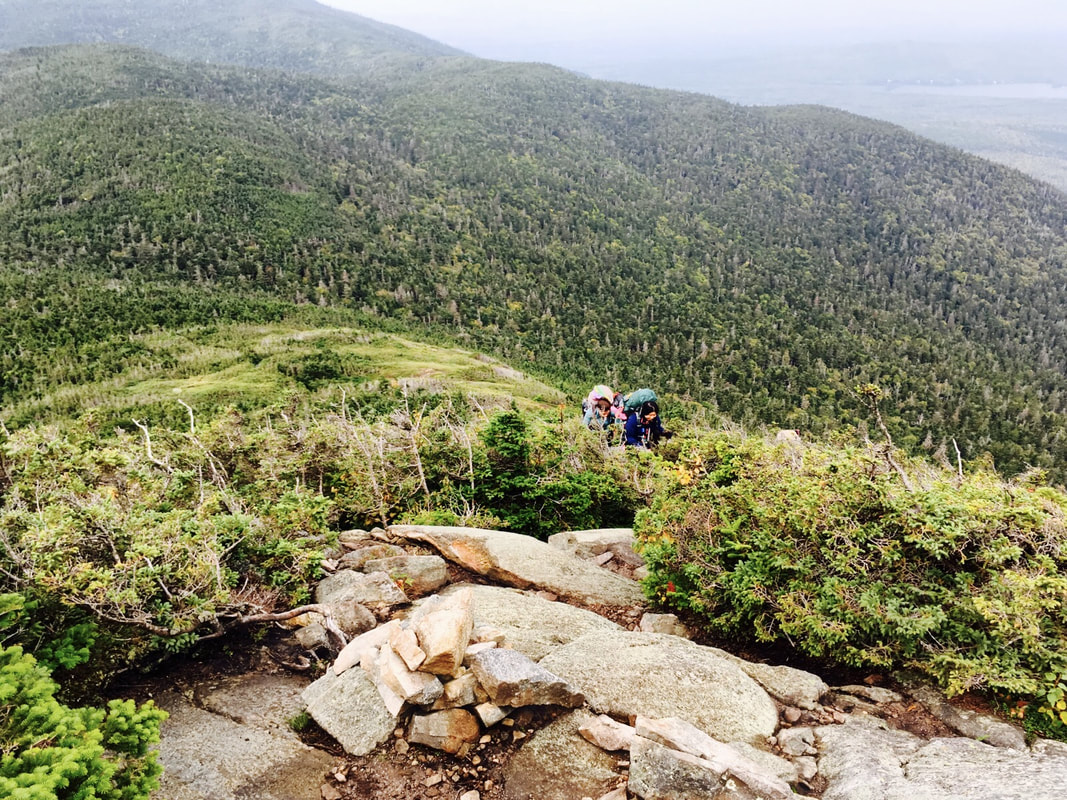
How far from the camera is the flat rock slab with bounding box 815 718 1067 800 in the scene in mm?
5406

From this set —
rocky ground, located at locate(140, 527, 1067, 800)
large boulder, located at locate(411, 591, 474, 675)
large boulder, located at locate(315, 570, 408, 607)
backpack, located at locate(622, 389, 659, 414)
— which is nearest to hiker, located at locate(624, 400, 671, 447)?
backpack, located at locate(622, 389, 659, 414)

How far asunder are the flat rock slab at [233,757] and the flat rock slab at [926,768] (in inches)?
217

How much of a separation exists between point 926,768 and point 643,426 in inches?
482

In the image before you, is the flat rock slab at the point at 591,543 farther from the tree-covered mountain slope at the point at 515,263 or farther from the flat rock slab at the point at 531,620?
the tree-covered mountain slope at the point at 515,263

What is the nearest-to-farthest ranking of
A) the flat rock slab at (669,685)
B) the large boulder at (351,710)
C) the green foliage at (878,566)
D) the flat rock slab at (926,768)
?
the flat rock slab at (926,768) < the green foliage at (878,566) < the large boulder at (351,710) < the flat rock slab at (669,685)

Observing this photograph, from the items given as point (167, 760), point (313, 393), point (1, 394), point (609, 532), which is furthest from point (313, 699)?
point (1, 394)

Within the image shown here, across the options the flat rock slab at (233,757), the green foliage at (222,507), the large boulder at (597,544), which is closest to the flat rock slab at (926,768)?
the flat rock slab at (233,757)

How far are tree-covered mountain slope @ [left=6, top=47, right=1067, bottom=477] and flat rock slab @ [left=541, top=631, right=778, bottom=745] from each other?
46.7 m

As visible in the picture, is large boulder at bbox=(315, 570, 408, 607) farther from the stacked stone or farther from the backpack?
the backpack

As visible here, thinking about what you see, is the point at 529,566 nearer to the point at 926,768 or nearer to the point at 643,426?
the point at 926,768

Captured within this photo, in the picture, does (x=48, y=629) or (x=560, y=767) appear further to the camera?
(x=48, y=629)

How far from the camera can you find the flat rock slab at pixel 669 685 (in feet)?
23.5

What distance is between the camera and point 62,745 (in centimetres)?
466

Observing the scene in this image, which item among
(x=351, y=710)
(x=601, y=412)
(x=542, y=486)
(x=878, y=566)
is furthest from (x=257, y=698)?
(x=601, y=412)
